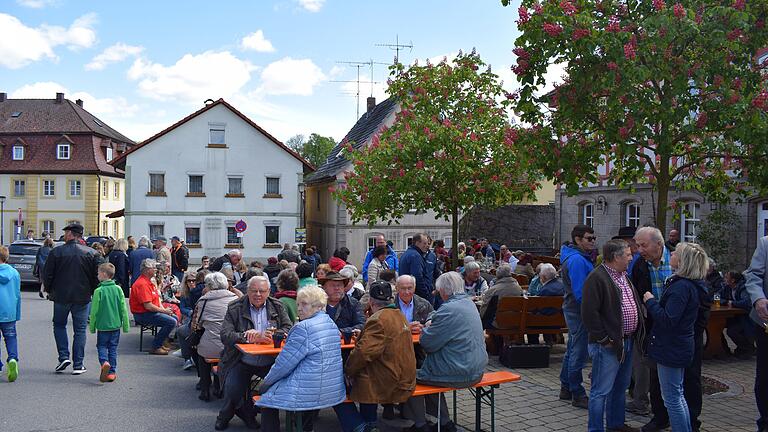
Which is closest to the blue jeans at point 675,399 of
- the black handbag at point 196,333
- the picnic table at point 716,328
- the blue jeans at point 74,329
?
the picnic table at point 716,328

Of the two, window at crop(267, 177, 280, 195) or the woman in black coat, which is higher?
window at crop(267, 177, 280, 195)

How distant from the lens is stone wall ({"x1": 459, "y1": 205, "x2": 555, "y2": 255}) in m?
32.8

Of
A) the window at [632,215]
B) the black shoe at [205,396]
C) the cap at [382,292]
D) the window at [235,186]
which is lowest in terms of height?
the black shoe at [205,396]

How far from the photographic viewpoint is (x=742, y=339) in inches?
428

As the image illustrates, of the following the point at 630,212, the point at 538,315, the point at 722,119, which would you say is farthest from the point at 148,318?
the point at 630,212

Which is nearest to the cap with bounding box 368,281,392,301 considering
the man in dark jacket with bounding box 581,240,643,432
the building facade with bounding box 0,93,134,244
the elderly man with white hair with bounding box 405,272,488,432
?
the elderly man with white hair with bounding box 405,272,488,432

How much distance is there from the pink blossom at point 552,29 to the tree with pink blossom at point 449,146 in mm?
8482

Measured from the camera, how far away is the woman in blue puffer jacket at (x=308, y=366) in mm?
6098

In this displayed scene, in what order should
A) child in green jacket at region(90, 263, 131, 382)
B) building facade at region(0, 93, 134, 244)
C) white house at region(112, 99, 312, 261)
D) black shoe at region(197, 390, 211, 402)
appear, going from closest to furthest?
black shoe at region(197, 390, 211, 402) < child in green jacket at region(90, 263, 131, 382) < white house at region(112, 99, 312, 261) < building facade at region(0, 93, 134, 244)

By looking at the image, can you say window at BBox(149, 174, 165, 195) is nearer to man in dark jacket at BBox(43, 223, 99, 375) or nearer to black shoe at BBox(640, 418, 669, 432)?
man in dark jacket at BBox(43, 223, 99, 375)

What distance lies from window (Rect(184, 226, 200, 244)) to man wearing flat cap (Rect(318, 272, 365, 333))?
3003 cm

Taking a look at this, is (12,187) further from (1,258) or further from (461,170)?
(1,258)

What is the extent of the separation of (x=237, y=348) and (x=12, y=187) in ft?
163

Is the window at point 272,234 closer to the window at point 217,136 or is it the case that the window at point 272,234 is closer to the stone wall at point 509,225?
the window at point 217,136
